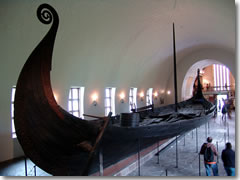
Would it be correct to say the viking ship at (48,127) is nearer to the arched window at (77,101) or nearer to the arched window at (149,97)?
the arched window at (77,101)

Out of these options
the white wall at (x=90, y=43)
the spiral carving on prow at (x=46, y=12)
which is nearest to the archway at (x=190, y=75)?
the white wall at (x=90, y=43)

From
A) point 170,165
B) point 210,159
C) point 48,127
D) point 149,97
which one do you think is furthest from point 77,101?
point 149,97

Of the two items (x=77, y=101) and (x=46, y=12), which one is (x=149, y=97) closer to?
(x=77, y=101)

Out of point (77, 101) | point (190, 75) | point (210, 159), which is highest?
point (190, 75)

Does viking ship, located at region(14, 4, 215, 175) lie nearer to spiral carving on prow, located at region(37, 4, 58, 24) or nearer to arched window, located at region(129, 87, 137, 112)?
spiral carving on prow, located at region(37, 4, 58, 24)

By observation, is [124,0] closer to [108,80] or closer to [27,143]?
[108,80]

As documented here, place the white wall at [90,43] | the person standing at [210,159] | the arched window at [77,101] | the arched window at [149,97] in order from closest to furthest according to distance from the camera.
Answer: the person standing at [210,159], the white wall at [90,43], the arched window at [77,101], the arched window at [149,97]

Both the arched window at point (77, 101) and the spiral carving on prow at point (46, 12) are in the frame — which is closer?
the spiral carving on prow at point (46, 12)

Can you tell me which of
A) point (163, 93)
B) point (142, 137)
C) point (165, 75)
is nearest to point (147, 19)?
point (142, 137)

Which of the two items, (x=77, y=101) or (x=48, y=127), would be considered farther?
(x=77, y=101)

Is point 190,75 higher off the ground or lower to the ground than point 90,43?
lower

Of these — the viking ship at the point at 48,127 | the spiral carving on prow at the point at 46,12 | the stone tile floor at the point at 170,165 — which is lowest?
the stone tile floor at the point at 170,165

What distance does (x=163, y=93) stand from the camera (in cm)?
1377

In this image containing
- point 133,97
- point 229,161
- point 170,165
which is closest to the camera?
point 229,161
